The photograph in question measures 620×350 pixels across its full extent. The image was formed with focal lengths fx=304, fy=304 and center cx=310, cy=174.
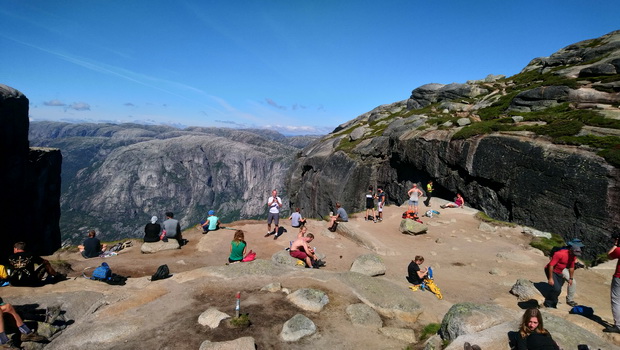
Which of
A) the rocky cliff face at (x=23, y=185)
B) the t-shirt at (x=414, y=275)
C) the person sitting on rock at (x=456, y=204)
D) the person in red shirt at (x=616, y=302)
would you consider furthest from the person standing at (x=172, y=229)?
the rocky cliff face at (x=23, y=185)

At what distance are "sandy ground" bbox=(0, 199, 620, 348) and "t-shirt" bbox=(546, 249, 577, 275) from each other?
5.71 ft

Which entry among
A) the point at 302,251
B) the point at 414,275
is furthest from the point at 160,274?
the point at 414,275

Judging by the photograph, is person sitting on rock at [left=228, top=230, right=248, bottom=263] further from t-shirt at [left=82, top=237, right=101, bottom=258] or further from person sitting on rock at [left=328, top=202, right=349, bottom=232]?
person sitting on rock at [left=328, top=202, right=349, bottom=232]

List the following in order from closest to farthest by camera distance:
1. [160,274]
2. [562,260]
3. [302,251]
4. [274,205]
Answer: [562,260]
[160,274]
[302,251]
[274,205]

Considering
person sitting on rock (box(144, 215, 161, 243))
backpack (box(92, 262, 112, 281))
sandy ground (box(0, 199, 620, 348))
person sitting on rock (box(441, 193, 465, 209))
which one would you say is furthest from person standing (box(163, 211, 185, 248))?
person sitting on rock (box(441, 193, 465, 209))

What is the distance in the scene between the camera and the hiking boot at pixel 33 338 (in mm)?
9109

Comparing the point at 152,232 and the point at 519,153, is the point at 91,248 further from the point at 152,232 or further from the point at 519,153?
the point at 519,153

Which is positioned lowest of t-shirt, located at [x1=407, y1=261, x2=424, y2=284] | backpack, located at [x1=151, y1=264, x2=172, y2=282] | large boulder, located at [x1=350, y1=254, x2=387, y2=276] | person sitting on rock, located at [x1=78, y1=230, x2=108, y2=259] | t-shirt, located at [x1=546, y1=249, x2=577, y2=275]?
person sitting on rock, located at [x1=78, y1=230, x2=108, y2=259]

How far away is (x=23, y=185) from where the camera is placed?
346ft

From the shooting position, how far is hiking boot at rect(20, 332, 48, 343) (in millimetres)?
9109

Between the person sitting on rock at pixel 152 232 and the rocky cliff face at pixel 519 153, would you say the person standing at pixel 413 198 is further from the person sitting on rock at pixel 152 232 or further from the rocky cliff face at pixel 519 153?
the person sitting on rock at pixel 152 232

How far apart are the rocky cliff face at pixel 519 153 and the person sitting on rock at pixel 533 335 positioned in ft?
68.0

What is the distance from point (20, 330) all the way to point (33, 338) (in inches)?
27.9

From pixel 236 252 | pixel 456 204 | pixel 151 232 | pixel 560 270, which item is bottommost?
pixel 151 232
